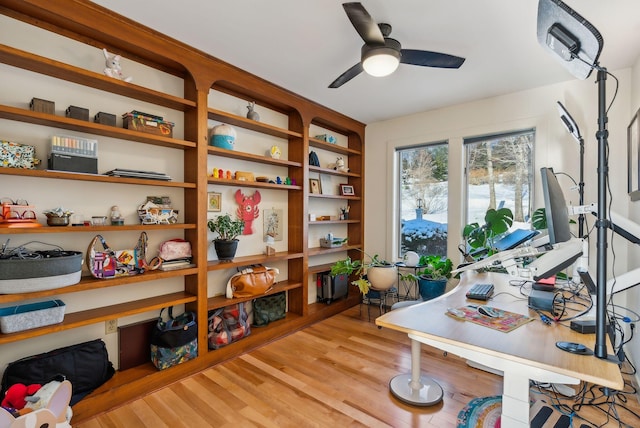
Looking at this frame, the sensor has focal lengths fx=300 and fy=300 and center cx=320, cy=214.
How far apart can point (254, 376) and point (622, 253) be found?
11.0ft

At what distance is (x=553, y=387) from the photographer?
217 cm

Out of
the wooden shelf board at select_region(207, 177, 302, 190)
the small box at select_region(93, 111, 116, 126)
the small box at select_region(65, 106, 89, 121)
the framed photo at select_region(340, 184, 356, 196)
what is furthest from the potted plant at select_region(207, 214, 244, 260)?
the framed photo at select_region(340, 184, 356, 196)

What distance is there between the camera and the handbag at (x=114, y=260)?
2.01m

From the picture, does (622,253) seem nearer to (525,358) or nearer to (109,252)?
(525,358)

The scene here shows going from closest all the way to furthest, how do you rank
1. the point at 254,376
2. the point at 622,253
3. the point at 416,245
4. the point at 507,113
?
the point at 254,376 < the point at 622,253 < the point at 507,113 < the point at 416,245

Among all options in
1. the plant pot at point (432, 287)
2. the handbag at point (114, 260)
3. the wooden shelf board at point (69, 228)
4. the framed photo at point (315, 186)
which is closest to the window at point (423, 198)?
the plant pot at point (432, 287)

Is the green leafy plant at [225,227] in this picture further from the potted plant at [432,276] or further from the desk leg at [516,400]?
the desk leg at [516,400]

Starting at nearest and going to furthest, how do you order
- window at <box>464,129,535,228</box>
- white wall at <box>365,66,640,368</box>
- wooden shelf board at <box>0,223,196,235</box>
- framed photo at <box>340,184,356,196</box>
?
wooden shelf board at <box>0,223,196,235</box> < white wall at <box>365,66,640,368</box> < window at <box>464,129,535,228</box> < framed photo at <box>340,184,356,196</box>

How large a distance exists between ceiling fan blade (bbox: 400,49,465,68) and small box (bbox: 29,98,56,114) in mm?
2293

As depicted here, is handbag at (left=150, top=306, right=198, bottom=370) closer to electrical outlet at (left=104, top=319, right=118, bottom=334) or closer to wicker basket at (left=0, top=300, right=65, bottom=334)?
electrical outlet at (left=104, top=319, right=118, bottom=334)

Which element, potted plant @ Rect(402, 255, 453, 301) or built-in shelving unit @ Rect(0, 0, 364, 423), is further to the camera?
potted plant @ Rect(402, 255, 453, 301)

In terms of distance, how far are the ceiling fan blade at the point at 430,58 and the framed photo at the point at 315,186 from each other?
6.19ft

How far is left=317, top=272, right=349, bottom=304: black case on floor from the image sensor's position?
3789 mm

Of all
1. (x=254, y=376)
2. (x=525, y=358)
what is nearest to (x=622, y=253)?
(x=525, y=358)
